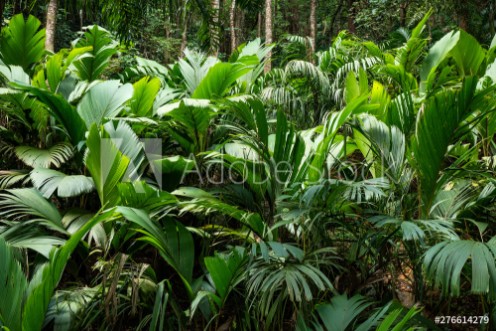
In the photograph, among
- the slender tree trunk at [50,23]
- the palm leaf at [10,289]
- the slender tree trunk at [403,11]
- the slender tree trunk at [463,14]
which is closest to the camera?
the palm leaf at [10,289]

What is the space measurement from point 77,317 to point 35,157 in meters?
1.66

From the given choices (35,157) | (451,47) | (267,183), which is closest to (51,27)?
(35,157)

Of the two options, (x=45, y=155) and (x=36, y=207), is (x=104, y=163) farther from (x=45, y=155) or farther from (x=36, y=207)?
(x=45, y=155)

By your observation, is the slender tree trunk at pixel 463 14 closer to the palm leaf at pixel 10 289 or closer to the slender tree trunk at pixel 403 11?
the slender tree trunk at pixel 403 11

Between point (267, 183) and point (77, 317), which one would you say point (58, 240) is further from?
point (267, 183)

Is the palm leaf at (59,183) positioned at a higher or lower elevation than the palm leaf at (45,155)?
lower

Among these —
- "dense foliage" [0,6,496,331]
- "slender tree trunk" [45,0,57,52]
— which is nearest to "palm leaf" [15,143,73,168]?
"dense foliage" [0,6,496,331]

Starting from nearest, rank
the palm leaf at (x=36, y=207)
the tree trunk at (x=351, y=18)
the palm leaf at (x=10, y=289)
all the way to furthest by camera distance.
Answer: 1. the palm leaf at (x=10, y=289)
2. the palm leaf at (x=36, y=207)
3. the tree trunk at (x=351, y=18)

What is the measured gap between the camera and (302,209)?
2.36m

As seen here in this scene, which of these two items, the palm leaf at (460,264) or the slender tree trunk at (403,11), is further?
the slender tree trunk at (403,11)

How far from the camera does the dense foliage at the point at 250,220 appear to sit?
232 cm

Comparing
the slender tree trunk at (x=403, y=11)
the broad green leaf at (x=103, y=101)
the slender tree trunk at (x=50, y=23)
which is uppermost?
the slender tree trunk at (x=403, y=11)

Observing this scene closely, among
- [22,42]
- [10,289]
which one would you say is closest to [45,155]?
[10,289]

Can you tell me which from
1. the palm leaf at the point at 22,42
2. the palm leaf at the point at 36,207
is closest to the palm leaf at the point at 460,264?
the palm leaf at the point at 36,207
